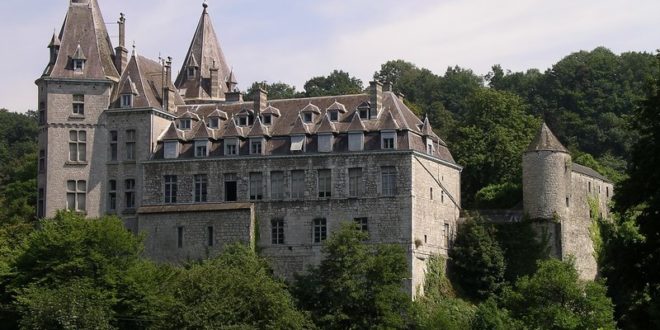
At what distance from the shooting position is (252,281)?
56031 millimetres

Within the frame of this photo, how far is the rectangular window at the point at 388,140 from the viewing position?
208 feet

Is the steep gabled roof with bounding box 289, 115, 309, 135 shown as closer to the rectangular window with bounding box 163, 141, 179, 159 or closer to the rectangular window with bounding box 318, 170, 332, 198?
the rectangular window with bounding box 318, 170, 332, 198

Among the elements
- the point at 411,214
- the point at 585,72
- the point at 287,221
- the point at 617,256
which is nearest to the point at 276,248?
the point at 287,221

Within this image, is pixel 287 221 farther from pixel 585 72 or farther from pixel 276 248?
pixel 585 72

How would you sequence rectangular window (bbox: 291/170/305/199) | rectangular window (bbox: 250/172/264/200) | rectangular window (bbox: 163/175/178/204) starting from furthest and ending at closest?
rectangular window (bbox: 163/175/178/204) < rectangular window (bbox: 250/172/264/200) < rectangular window (bbox: 291/170/305/199)

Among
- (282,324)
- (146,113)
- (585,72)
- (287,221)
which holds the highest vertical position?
(585,72)

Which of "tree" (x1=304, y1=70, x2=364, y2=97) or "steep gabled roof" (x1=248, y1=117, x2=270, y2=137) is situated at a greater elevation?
"tree" (x1=304, y1=70, x2=364, y2=97)

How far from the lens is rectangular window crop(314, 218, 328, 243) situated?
63.9 meters

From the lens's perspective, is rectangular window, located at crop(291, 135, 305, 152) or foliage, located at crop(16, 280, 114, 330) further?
rectangular window, located at crop(291, 135, 305, 152)

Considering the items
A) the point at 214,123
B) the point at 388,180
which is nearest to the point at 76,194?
the point at 214,123

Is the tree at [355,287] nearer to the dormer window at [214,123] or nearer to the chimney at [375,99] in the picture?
the chimney at [375,99]

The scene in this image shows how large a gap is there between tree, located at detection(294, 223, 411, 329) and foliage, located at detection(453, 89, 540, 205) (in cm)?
1970

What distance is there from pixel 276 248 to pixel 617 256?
31.6m

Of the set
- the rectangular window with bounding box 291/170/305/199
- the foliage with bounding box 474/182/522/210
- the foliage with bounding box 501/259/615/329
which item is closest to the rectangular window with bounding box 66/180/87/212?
the rectangular window with bounding box 291/170/305/199
